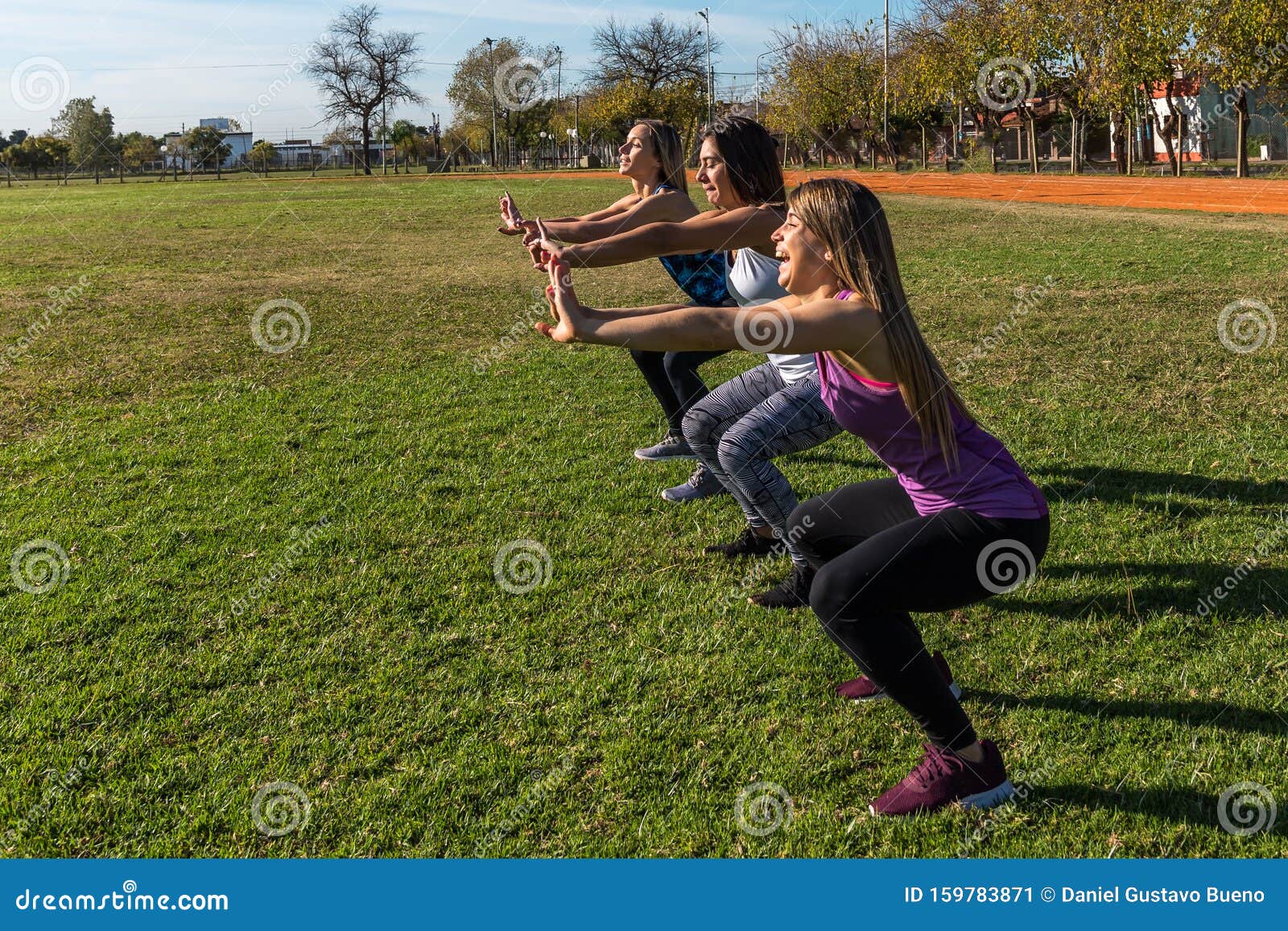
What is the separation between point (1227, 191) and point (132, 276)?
91.3 ft

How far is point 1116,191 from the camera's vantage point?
30.8m

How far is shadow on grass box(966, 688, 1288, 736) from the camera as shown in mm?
3562

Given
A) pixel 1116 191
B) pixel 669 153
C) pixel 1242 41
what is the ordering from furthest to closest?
pixel 1242 41, pixel 1116 191, pixel 669 153

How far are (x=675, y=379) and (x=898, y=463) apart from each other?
2.94 meters

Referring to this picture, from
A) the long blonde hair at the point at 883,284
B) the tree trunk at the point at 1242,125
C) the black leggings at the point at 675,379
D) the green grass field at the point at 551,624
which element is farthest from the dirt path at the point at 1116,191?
the long blonde hair at the point at 883,284

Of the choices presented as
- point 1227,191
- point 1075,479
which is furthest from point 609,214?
point 1227,191

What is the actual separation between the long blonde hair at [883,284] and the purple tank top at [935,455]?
4cm

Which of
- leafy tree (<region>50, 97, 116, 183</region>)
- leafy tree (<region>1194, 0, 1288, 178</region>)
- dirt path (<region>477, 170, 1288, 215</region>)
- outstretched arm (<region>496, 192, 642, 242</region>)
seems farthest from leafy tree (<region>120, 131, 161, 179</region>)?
outstretched arm (<region>496, 192, 642, 242</region>)

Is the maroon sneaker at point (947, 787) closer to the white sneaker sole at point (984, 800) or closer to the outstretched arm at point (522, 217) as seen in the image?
the white sneaker sole at point (984, 800)

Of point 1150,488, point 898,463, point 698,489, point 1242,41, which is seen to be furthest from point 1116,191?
point 898,463

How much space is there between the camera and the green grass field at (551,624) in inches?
126

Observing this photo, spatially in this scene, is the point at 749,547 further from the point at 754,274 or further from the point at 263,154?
the point at 263,154

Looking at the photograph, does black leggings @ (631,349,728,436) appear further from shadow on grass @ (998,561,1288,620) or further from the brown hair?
shadow on grass @ (998,561,1288,620)

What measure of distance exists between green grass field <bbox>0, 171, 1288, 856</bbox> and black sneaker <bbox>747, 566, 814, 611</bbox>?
0.37ft
